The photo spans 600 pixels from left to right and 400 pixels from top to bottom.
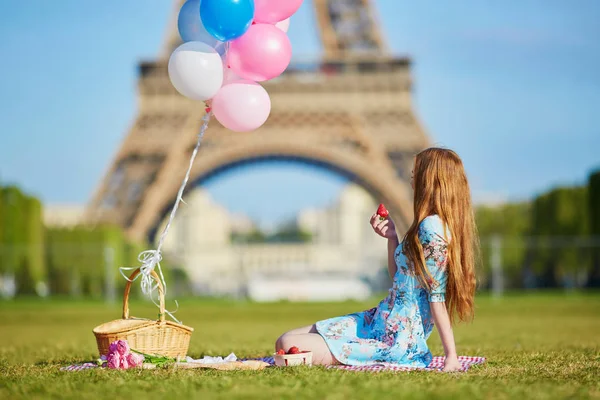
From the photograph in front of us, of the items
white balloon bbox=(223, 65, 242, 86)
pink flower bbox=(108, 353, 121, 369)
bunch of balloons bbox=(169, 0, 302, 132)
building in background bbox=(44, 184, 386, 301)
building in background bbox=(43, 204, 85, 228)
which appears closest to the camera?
pink flower bbox=(108, 353, 121, 369)

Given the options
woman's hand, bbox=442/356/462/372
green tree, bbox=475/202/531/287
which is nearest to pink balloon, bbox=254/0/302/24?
woman's hand, bbox=442/356/462/372

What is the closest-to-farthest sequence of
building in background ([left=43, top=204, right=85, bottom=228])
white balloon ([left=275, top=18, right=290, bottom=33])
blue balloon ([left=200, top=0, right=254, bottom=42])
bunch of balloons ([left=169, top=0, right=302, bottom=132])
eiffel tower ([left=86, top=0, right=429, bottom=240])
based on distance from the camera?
blue balloon ([left=200, top=0, right=254, bottom=42]) < bunch of balloons ([left=169, top=0, right=302, bottom=132]) < white balloon ([left=275, top=18, right=290, bottom=33]) < eiffel tower ([left=86, top=0, right=429, bottom=240]) < building in background ([left=43, top=204, right=85, bottom=228])

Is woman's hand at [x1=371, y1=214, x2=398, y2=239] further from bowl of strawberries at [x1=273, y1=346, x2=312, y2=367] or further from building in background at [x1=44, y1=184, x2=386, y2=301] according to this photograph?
building in background at [x1=44, y1=184, x2=386, y2=301]

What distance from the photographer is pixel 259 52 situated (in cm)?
438

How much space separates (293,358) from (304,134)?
22131mm

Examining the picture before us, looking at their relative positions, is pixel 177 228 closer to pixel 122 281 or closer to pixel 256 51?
pixel 122 281

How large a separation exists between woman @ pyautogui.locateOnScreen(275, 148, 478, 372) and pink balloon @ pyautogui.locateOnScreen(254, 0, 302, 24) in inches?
49.0

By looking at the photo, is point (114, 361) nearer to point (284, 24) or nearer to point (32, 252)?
point (284, 24)

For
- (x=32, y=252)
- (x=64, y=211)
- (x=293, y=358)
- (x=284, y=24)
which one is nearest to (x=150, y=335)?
(x=293, y=358)

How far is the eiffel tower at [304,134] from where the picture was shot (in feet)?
79.5

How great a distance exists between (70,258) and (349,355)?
73.2 ft

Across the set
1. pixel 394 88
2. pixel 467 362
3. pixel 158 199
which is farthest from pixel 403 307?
pixel 394 88

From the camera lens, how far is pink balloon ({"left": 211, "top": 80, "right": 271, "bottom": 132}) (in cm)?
448

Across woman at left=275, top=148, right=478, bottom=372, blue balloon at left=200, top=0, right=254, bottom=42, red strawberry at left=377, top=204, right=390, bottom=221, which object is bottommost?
woman at left=275, top=148, right=478, bottom=372
